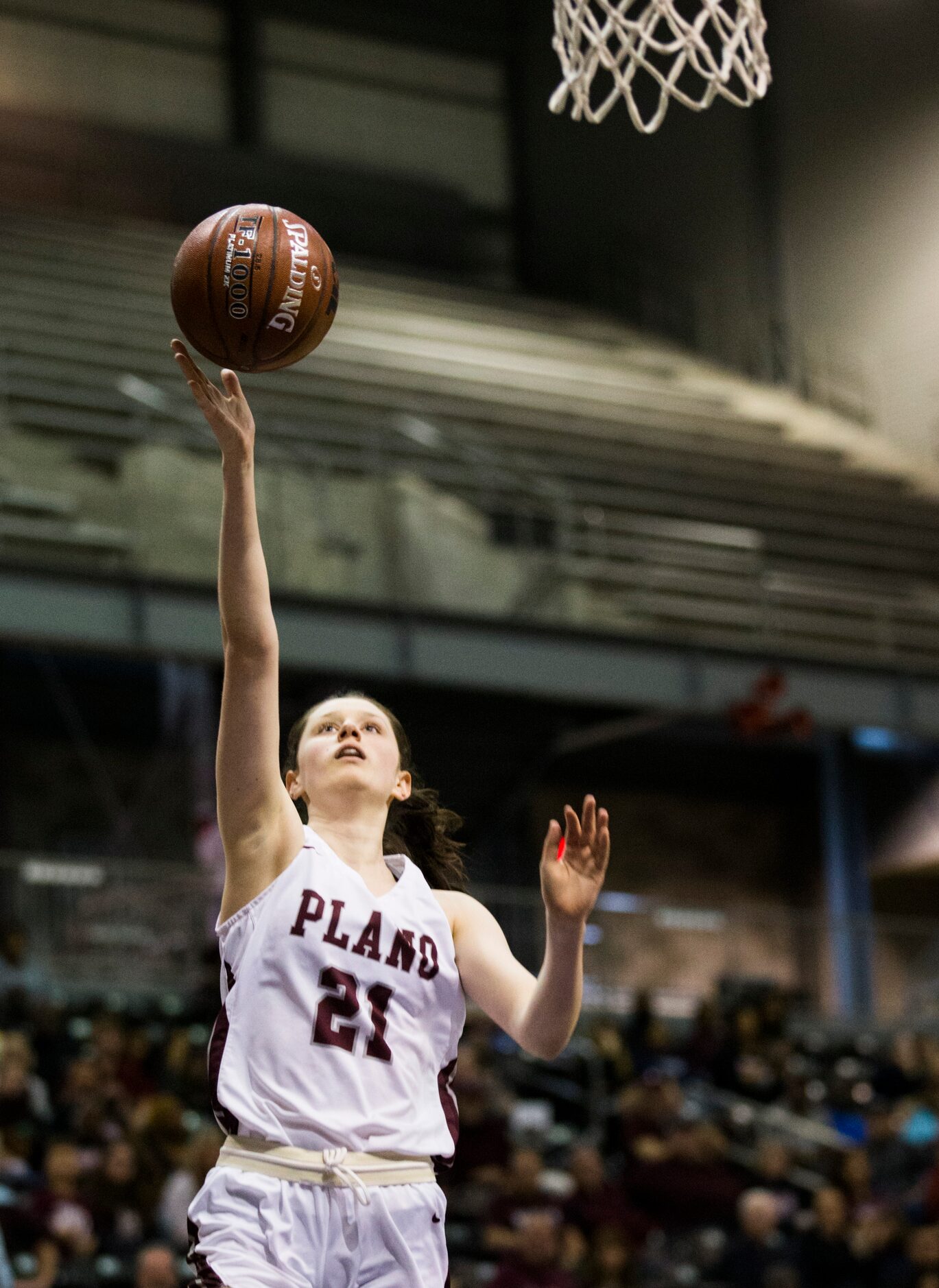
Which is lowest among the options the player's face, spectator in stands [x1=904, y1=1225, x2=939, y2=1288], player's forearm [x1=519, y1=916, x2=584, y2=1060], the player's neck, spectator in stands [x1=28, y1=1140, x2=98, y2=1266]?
spectator in stands [x1=904, y1=1225, x2=939, y2=1288]

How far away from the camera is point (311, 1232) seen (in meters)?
3.62

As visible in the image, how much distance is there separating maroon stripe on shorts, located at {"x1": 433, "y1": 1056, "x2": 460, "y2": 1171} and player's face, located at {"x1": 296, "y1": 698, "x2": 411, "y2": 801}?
1.86ft

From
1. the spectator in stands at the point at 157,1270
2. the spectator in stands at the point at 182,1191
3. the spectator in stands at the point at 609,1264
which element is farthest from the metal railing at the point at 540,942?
the spectator in stands at the point at 157,1270

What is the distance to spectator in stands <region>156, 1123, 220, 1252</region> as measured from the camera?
30.9 ft

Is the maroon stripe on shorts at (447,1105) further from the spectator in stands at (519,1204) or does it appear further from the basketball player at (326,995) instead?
the spectator in stands at (519,1204)

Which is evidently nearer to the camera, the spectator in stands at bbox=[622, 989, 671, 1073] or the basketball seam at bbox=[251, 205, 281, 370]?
the basketball seam at bbox=[251, 205, 281, 370]

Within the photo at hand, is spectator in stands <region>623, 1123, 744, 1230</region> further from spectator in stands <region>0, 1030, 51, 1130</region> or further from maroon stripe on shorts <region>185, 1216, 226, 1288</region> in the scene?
maroon stripe on shorts <region>185, 1216, 226, 1288</region>

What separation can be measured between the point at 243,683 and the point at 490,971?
798 millimetres

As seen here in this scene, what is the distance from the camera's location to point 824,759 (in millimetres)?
20703

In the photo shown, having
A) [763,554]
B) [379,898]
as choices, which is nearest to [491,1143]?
[379,898]

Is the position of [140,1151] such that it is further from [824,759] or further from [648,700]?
[824,759]

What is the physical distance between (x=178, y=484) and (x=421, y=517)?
2.16 m

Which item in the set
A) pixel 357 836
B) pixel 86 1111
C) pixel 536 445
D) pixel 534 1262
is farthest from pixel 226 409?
pixel 536 445

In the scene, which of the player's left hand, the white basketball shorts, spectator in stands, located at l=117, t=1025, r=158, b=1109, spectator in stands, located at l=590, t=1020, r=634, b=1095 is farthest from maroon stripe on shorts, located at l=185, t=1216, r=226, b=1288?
spectator in stands, located at l=590, t=1020, r=634, b=1095
